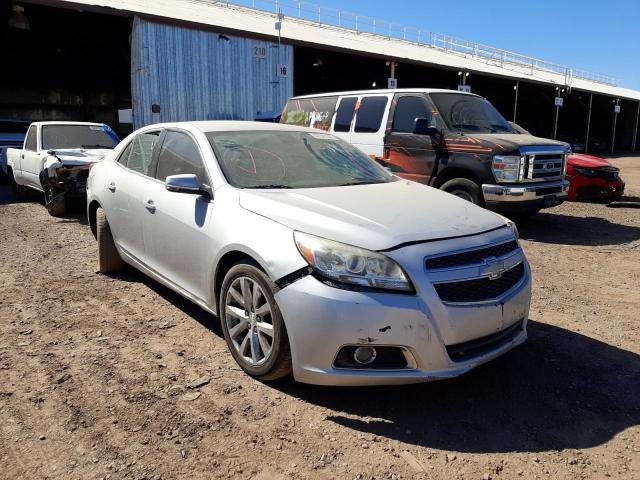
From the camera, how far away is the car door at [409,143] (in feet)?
27.0

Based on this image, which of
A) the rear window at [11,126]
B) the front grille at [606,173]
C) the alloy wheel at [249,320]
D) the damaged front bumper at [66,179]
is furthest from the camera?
the rear window at [11,126]

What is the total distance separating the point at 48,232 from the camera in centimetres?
800

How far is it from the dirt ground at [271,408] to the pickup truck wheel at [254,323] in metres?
0.16

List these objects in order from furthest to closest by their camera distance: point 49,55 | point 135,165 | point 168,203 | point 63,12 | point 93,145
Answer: point 49,55 < point 63,12 < point 93,145 < point 135,165 < point 168,203

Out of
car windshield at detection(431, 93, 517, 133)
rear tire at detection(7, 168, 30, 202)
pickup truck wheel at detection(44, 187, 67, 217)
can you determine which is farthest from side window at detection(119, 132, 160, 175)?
rear tire at detection(7, 168, 30, 202)

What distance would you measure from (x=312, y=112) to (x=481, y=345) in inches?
308

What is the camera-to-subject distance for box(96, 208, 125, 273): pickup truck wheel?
5.46 metres

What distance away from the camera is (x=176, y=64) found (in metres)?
16.4

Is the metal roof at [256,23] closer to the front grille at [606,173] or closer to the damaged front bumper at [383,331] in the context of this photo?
the front grille at [606,173]

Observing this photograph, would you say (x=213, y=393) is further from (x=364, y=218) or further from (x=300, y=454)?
(x=364, y=218)

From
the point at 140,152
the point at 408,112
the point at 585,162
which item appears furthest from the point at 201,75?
the point at 140,152

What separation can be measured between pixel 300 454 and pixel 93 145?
29.8ft

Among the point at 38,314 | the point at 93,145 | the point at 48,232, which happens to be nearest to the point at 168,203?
the point at 38,314

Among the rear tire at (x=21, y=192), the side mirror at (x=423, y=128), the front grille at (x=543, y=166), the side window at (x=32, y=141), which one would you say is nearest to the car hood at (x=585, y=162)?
the front grille at (x=543, y=166)
